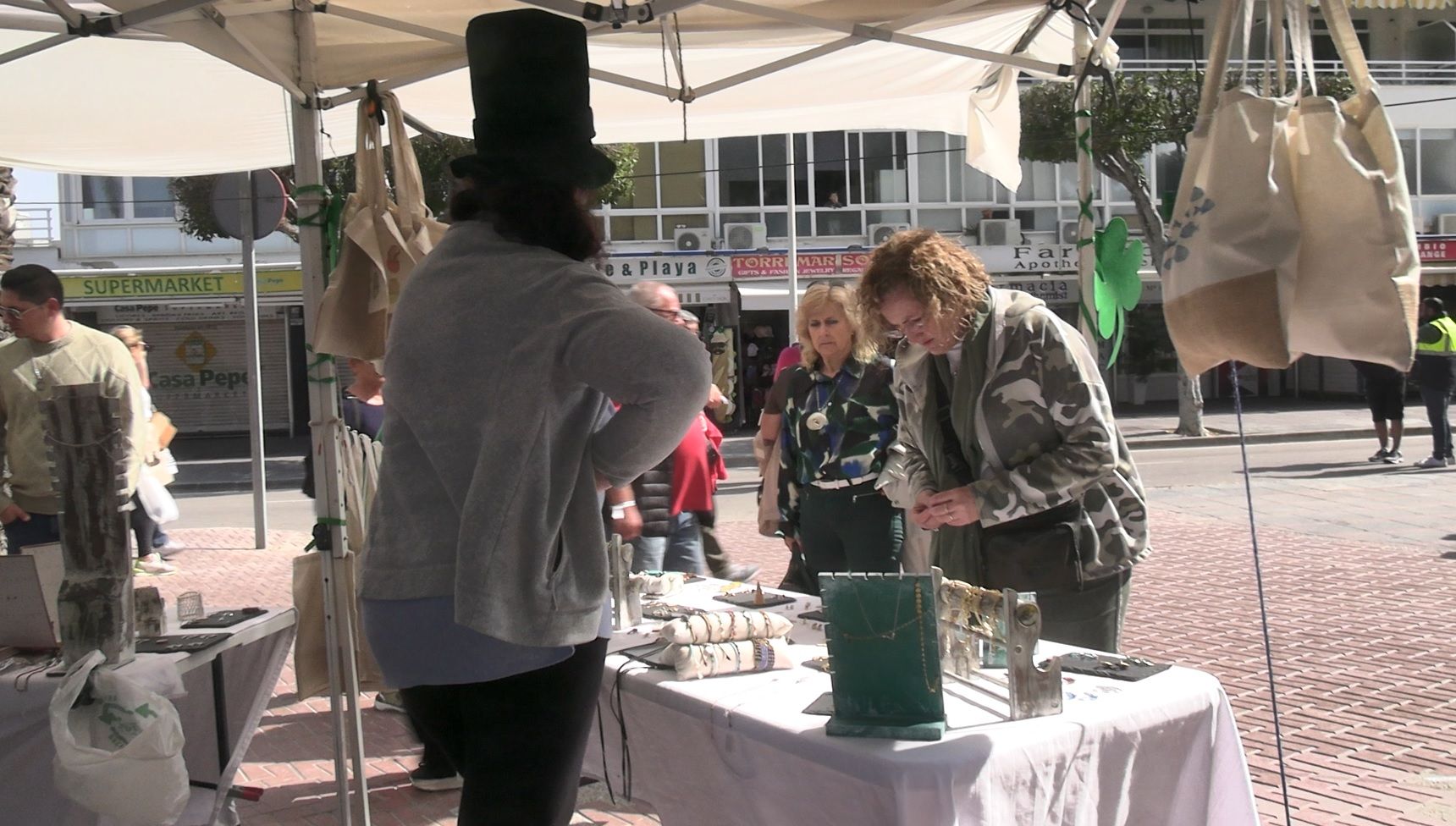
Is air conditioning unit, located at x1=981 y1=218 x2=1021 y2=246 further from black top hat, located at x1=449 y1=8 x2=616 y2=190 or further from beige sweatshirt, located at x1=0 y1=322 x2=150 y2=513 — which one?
black top hat, located at x1=449 y1=8 x2=616 y2=190

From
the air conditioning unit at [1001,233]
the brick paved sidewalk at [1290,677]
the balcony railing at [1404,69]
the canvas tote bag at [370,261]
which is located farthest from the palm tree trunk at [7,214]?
the balcony railing at [1404,69]

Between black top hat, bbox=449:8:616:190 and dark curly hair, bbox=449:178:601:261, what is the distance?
0.7 inches

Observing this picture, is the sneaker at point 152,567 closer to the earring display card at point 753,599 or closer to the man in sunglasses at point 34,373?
the man in sunglasses at point 34,373

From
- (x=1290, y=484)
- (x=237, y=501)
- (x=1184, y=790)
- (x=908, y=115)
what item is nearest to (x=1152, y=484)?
(x=1290, y=484)

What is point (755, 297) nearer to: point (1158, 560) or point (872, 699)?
point (1158, 560)

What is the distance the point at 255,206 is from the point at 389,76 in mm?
6745

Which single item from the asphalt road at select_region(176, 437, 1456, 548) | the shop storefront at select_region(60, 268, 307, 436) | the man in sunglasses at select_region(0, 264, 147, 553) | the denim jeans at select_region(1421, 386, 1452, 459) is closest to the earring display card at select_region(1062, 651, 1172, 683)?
the man in sunglasses at select_region(0, 264, 147, 553)

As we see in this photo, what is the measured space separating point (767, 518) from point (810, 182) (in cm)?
2063

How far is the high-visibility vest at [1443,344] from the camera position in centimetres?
1394

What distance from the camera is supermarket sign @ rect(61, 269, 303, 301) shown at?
81.7 ft

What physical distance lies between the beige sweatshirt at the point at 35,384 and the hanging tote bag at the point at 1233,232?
13.4ft

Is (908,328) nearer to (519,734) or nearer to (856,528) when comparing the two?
(519,734)

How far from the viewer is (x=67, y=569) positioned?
3.21 m

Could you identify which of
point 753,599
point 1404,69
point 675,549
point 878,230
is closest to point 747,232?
point 878,230
